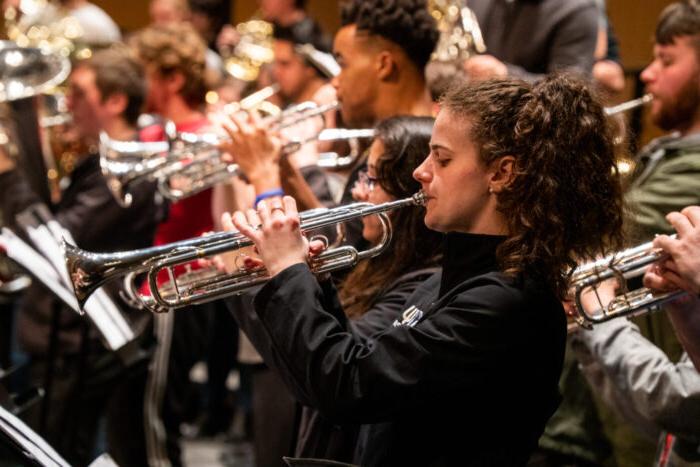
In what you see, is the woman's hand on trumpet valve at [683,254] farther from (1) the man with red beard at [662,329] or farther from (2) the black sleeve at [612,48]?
(2) the black sleeve at [612,48]

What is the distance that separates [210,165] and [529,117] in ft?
5.34

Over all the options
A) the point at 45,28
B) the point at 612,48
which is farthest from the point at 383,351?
the point at 45,28

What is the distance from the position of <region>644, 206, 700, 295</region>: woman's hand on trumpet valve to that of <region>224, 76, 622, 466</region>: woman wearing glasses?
0.48 ft

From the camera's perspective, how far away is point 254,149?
2.74 metres

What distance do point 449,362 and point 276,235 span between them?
0.38m

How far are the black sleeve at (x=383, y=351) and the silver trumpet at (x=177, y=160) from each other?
44.5 inches

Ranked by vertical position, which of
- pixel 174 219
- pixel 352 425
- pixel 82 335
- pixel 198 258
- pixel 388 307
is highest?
pixel 198 258

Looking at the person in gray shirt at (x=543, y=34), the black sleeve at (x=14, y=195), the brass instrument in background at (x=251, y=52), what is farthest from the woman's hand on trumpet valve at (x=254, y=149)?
the brass instrument in background at (x=251, y=52)

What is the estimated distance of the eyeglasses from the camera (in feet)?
7.64

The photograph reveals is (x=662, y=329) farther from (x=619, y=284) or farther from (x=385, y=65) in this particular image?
(x=385, y=65)

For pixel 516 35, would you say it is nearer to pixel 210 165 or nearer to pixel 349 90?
pixel 349 90

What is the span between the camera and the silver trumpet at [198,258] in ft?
6.48

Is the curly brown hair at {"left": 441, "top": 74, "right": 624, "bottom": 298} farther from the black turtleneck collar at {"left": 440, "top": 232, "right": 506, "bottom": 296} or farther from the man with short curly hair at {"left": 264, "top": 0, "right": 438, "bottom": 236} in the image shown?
the man with short curly hair at {"left": 264, "top": 0, "right": 438, "bottom": 236}

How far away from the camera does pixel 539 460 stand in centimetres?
267
